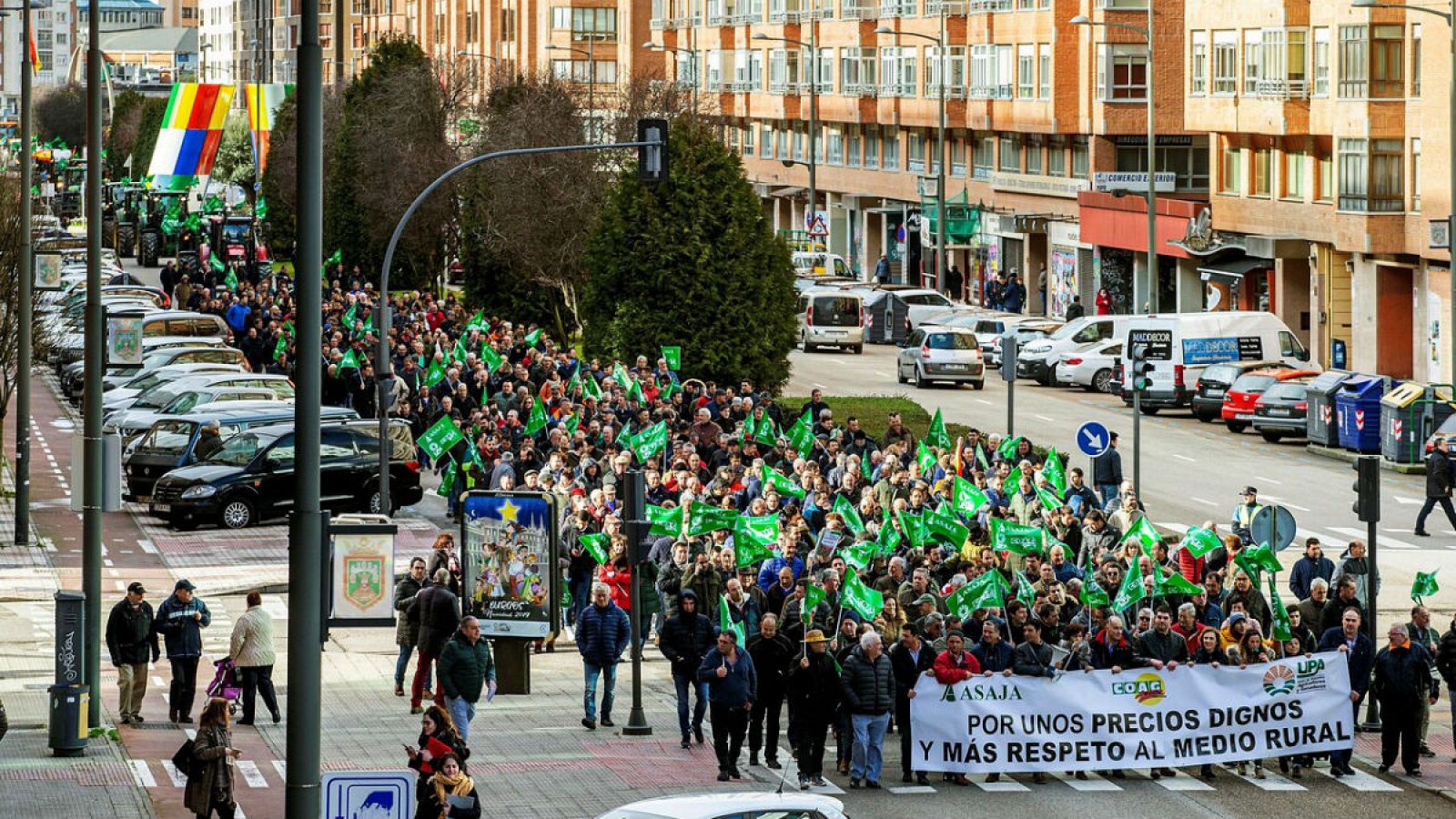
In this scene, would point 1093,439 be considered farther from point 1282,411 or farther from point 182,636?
point 1282,411

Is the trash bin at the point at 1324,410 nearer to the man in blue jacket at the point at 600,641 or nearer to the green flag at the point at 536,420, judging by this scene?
the green flag at the point at 536,420

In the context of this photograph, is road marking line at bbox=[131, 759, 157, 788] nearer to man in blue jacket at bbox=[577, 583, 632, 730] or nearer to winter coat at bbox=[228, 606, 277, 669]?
winter coat at bbox=[228, 606, 277, 669]

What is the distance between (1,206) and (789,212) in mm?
63447

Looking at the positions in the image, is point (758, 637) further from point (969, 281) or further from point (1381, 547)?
point (969, 281)

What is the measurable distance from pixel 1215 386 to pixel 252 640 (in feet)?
99.3

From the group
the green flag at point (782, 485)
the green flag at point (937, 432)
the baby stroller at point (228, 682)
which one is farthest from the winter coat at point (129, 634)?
the green flag at point (937, 432)

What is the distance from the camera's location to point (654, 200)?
45.9 metres

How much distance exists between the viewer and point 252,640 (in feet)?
70.2

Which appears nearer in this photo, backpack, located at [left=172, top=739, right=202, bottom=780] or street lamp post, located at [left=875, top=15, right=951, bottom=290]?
backpack, located at [left=172, top=739, right=202, bottom=780]

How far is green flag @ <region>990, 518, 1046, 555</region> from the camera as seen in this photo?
2497 cm

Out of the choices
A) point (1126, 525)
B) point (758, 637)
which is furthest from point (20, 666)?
point (1126, 525)

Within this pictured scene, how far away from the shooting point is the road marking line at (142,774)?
63.4 feet

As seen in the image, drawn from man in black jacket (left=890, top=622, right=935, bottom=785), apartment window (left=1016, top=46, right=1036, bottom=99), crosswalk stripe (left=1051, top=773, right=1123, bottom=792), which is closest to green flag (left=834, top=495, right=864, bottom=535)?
man in black jacket (left=890, top=622, right=935, bottom=785)

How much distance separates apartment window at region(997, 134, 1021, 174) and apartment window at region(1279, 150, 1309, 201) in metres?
17.4
